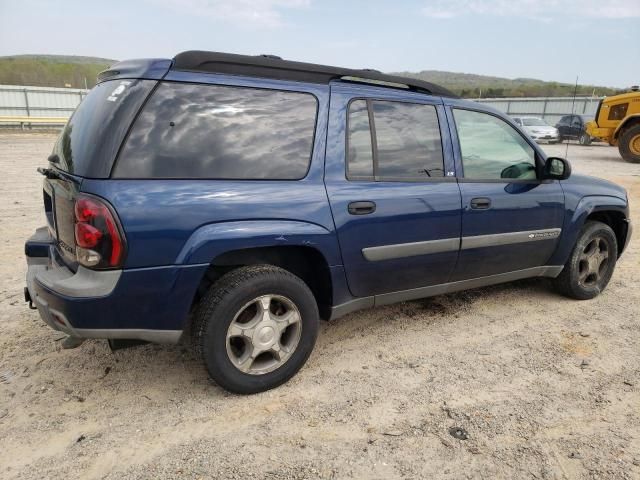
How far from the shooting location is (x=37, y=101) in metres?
26.7

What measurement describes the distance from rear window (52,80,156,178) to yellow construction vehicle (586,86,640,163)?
58.8ft

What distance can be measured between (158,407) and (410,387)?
145cm

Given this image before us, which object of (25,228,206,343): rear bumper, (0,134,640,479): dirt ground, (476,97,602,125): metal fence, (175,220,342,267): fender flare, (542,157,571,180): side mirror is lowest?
(0,134,640,479): dirt ground

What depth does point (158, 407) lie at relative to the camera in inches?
105

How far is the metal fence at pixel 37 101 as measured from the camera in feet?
84.0

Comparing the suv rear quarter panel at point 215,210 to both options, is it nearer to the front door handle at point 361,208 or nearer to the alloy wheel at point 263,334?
the front door handle at point 361,208

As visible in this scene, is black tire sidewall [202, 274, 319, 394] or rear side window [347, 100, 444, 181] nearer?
black tire sidewall [202, 274, 319, 394]

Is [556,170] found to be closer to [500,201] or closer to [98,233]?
[500,201]

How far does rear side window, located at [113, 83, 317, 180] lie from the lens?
2398mm

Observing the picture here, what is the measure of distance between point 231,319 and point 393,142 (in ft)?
5.04

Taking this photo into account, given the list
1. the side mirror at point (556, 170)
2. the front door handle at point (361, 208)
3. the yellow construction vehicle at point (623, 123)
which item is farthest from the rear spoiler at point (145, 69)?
the yellow construction vehicle at point (623, 123)

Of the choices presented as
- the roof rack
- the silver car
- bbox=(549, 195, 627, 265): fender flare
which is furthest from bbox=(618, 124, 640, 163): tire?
the roof rack

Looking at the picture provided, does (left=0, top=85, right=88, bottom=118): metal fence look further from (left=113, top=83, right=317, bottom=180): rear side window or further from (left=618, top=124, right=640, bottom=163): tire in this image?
(left=113, top=83, right=317, bottom=180): rear side window

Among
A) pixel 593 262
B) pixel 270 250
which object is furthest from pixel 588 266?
pixel 270 250
